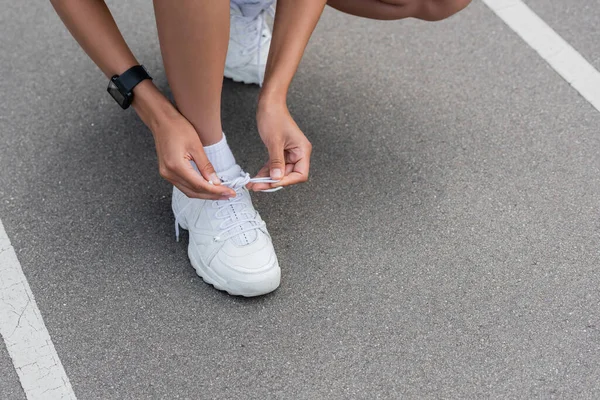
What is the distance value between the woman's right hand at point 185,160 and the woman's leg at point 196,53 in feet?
0.12

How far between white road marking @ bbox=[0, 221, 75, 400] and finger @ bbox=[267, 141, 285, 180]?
19.3 inches

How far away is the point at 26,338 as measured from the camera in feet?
4.28

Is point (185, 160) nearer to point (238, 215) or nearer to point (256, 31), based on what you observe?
point (238, 215)

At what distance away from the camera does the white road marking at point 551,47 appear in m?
1.77

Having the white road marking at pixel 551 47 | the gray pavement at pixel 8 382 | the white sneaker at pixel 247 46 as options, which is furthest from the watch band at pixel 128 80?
the white road marking at pixel 551 47

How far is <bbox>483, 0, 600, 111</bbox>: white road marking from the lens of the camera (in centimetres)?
177

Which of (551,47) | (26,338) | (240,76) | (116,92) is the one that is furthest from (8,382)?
(551,47)

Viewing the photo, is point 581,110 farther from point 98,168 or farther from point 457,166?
point 98,168

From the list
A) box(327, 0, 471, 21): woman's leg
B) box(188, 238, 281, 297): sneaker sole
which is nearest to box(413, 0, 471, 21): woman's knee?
box(327, 0, 471, 21): woman's leg

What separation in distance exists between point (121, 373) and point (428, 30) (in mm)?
1164

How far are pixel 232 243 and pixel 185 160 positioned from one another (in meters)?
0.21

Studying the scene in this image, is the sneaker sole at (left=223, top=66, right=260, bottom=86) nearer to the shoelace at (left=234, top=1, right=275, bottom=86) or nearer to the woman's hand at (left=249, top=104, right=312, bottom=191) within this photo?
the shoelace at (left=234, top=1, right=275, bottom=86)

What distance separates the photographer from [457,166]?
160 centimetres

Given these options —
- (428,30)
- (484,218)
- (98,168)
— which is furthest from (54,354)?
(428,30)
